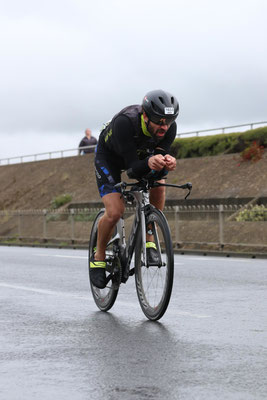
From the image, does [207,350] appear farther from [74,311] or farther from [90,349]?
[74,311]

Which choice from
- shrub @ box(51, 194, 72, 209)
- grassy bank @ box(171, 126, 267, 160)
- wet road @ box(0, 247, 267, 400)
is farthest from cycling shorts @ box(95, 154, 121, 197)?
shrub @ box(51, 194, 72, 209)

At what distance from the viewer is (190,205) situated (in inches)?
1224

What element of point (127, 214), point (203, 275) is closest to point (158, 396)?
point (203, 275)

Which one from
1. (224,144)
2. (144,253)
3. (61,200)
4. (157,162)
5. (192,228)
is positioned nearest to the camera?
(157,162)

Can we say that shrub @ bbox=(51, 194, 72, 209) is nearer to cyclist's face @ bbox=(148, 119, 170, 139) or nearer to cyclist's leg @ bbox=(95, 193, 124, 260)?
cyclist's leg @ bbox=(95, 193, 124, 260)

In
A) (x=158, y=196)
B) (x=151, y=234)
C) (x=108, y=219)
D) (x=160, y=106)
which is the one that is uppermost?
(x=160, y=106)

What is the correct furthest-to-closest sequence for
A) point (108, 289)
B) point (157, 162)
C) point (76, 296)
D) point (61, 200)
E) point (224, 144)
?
1. point (61, 200)
2. point (224, 144)
3. point (76, 296)
4. point (108, 289)
5. point (157, 162)

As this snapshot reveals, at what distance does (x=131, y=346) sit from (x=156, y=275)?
117 centimetres

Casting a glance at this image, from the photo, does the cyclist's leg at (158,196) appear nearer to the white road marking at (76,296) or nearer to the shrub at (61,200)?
the white road marking at (76,296)

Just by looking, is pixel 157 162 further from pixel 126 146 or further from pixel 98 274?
pixel 98 274

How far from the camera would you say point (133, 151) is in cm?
694

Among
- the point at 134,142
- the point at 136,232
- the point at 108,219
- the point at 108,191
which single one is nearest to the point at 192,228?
the point at 108,219

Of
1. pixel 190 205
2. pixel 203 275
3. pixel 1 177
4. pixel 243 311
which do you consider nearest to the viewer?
pixel 243 311

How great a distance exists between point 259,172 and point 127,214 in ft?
22.4
